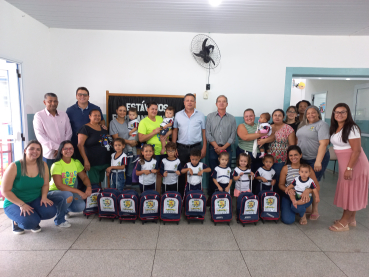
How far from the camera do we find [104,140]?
2902 millimetres

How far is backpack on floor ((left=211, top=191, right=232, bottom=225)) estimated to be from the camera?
8.58 ft

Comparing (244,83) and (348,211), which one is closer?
(348,211)

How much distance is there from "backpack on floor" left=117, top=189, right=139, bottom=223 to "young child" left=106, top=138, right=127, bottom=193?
323 millimetres

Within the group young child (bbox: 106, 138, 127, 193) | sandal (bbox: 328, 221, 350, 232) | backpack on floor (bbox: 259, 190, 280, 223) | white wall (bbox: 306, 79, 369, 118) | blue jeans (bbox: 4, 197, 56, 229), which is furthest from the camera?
white wall (bbox: 306, 79, 369, 118)

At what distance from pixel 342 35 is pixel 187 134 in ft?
11.2

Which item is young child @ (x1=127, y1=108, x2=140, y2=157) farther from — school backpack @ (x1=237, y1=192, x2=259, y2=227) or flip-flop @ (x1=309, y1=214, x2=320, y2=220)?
flip-flop @ (x1=309, y1=214, x2=320, y2=220)

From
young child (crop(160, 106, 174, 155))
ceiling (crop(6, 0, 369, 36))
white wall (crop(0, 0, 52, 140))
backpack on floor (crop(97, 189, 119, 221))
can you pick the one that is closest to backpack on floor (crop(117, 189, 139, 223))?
backpack on floor (crop(97, 189, 119, 221))

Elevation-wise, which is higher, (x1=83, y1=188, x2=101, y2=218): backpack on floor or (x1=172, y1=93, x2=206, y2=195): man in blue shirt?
(x1=172, y1=93, x2=206, y2=195): man in blue shirt

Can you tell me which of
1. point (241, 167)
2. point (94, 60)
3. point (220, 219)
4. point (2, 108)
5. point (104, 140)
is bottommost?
point (220, 219)

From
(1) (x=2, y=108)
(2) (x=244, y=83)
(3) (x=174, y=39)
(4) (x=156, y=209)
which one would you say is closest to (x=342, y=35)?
(2) (x=244, y=83)

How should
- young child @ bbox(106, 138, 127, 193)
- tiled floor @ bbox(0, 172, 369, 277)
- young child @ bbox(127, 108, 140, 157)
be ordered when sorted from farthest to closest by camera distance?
1. young child @ bbox(127, 108, 140, 157)
2. young child @ bbox(106, 138, 127, 193)
3. tiled floor @ bbox(0, 172, 369, 277)

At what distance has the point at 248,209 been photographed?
2625mm

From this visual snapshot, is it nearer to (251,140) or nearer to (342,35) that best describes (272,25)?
(342,35)

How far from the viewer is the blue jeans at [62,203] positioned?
248 centimetres
